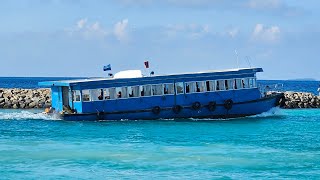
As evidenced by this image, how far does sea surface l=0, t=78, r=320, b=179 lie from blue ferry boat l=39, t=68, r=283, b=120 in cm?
96

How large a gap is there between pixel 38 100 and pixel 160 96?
65.9 feet

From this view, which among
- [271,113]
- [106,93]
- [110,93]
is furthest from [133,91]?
[271,113]

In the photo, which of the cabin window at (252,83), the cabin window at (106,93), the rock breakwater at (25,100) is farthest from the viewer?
the rock breakwater at (25,100)

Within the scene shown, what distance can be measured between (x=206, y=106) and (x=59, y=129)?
9816 millimetres

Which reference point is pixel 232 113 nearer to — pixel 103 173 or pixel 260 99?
pixel 260 99

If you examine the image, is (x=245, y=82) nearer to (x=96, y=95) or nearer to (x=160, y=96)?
(x=160, y=96)

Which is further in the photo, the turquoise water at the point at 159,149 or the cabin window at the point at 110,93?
the cabin window at the point at 110,93

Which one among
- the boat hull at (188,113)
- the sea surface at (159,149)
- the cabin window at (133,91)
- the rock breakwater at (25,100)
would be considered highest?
the cabin window at (133,91)

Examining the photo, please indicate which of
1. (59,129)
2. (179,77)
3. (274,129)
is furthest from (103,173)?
(179,77)

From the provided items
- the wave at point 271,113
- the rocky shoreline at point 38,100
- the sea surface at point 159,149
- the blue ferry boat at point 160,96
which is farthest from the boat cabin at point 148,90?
the rocky shoreline at point 38,100

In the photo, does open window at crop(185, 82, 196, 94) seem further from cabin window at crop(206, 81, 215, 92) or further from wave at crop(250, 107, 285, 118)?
wave at crop(250, 107, 285, 118)

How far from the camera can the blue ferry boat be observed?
129 ft

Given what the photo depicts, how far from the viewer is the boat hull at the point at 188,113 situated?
39.2 m

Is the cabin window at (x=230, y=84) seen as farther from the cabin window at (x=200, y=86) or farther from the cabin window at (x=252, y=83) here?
the cabin window at (x=200, y=86)
